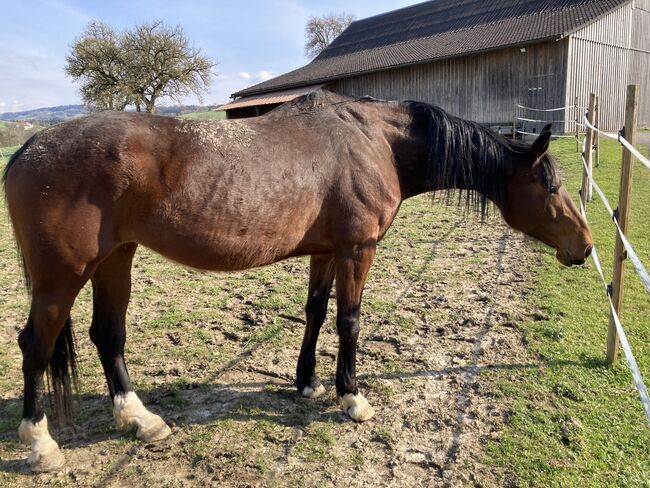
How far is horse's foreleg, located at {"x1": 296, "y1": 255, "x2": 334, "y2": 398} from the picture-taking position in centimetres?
330

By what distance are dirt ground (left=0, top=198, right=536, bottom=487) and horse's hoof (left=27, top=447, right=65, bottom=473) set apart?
0.05 m

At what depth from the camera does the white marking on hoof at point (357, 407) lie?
9.70ft

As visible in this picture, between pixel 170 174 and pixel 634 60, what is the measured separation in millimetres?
28756

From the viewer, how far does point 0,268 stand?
21.1 ft

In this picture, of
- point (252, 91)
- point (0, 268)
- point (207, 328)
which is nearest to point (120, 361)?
point (207, 328)

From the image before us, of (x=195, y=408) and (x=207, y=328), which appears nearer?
(x=195, y=408)

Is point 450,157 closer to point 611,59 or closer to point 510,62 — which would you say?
point 510,62

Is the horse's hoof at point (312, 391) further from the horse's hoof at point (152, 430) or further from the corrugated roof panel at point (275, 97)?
the corrugated roof panel at point (275, 97)

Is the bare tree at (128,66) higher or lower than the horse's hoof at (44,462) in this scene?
Result: higher

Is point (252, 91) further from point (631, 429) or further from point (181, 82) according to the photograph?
point (631, 429)

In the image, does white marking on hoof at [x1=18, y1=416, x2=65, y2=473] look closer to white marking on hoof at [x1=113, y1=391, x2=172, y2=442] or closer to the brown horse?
the brown horse

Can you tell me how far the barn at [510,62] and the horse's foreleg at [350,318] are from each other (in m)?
16.0

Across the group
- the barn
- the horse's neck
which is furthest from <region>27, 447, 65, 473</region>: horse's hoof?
the barn

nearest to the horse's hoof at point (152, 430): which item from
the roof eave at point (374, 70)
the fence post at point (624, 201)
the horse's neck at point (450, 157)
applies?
the horse's neck at point (450, 157)
